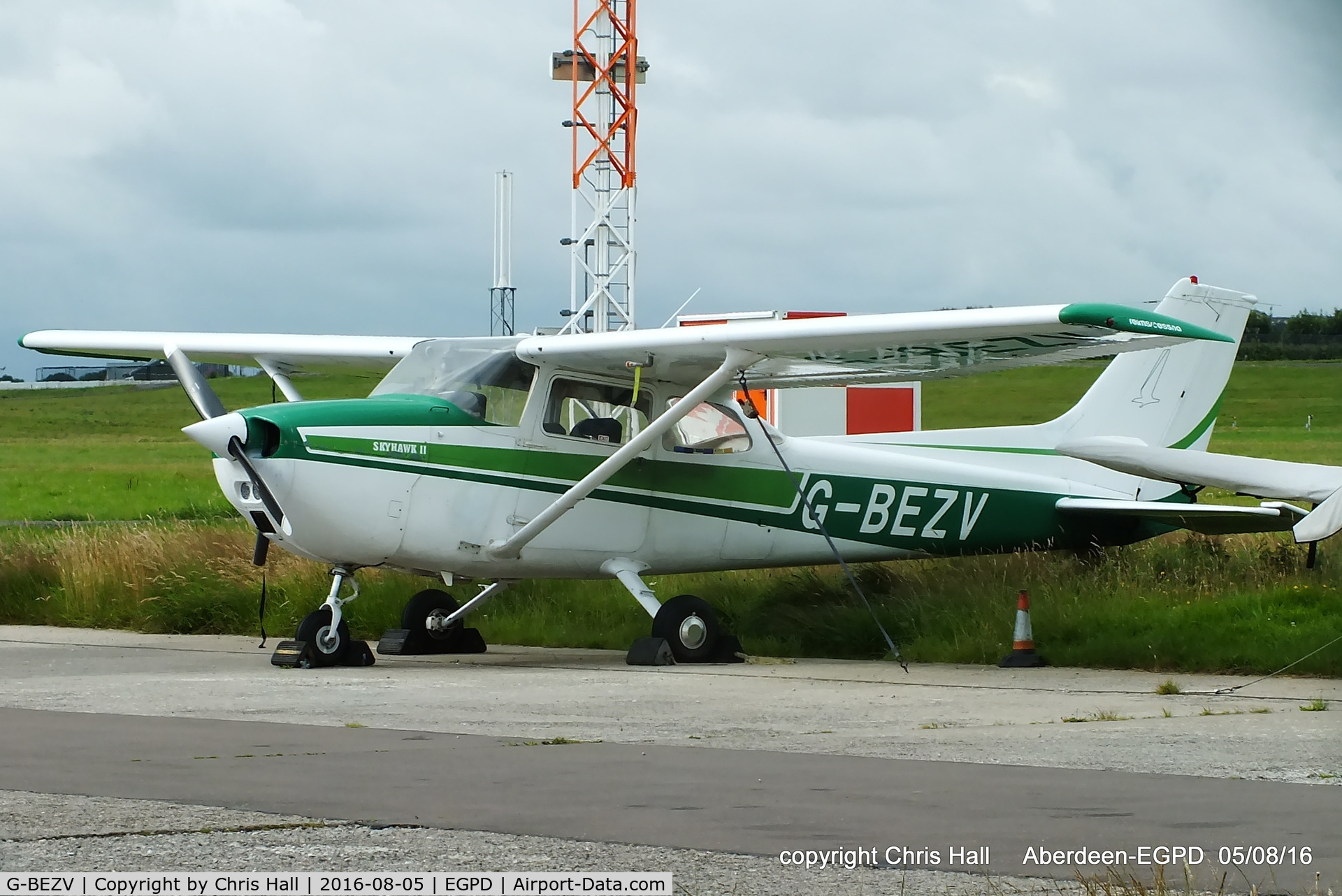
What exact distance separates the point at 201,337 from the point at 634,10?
16.0 meters

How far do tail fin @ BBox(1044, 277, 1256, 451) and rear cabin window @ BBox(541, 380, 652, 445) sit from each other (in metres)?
4.03

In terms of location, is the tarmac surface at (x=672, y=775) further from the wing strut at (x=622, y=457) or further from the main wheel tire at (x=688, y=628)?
the wing strut at (x=622, y=457)

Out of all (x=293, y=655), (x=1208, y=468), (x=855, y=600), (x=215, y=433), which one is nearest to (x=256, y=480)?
(x=215, y=433)

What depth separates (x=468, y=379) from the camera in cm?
1203

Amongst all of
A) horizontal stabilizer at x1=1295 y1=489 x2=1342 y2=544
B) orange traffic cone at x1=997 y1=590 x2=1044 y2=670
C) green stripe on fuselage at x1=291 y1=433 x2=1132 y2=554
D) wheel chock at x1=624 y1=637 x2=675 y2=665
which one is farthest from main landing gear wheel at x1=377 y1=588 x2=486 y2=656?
horizontal stabilizer at x1=1295 y1=489 x2=1342 y2=544

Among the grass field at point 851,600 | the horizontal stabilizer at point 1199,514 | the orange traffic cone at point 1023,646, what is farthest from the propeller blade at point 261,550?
the horizontal stabilizer at point 1199,514

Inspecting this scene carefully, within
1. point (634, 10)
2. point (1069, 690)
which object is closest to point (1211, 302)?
point (1069, 690)

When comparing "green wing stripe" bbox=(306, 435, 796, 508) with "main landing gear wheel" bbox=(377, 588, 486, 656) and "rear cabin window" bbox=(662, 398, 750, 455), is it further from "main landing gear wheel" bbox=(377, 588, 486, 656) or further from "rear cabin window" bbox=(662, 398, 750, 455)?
"main landing gear wheel" bbox=(377, 588, 486, 656)

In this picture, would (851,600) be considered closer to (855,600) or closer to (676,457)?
(855,600)

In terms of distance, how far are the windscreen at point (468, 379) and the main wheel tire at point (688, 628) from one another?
182cm

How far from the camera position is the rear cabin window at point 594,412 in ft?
40.9

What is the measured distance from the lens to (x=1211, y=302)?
13.8 metres

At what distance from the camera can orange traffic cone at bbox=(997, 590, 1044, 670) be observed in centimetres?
1145

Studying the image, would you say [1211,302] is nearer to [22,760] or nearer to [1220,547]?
[1220,547]
